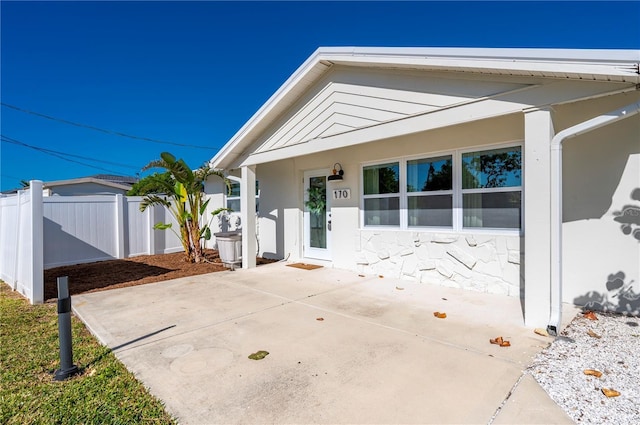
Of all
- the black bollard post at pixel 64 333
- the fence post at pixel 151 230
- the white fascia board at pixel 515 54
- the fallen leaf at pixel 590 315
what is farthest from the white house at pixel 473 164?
the black bollard post at pixel 64 333

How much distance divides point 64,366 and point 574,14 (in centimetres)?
957

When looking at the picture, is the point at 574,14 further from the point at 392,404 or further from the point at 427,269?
the point at 392,404

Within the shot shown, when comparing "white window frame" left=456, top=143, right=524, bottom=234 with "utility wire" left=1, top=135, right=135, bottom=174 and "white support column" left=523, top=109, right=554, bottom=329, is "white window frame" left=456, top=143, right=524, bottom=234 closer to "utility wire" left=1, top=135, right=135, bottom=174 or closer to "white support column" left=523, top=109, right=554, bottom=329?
"white support column" left=523, top=109, right=554, bottom=329

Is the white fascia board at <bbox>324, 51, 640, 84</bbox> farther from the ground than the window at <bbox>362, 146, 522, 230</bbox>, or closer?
farther from the ground

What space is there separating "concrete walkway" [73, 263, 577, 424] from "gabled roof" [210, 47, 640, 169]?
3043 millimetres

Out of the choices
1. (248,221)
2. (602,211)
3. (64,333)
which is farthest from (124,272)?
(602,211)

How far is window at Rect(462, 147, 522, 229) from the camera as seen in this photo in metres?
5.44

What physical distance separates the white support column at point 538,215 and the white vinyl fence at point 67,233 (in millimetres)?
7607

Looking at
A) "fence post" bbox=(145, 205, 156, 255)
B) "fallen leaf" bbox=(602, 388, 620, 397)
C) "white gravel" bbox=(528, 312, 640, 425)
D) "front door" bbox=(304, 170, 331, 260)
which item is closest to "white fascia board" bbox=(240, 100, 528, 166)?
"front door" bbox=(304, 170, 331, 260)

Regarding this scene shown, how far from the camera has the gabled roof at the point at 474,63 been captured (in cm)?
332

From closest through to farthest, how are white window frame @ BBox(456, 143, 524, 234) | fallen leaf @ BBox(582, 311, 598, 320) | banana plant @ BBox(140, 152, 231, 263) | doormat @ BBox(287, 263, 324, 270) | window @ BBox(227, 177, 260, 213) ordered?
1. fallen leaf @ BBox(582, 311, 598, 320)
2. white window frame @ BBox(456, 143, 524, 234)
3. doormat @ BBox(287, 263, 324, 270)
4. banana plant @ BBox(140, 152, 231, 263)
5. window @ BBox(227, 177, 260, 213)

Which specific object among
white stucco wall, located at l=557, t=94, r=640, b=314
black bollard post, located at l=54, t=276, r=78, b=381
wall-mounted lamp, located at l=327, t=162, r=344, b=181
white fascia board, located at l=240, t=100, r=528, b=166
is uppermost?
white fascia board, located at l=240, t=100, r=528, b=166

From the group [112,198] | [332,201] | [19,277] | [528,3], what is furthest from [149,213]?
[528,3]

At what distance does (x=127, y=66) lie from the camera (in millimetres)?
16609
